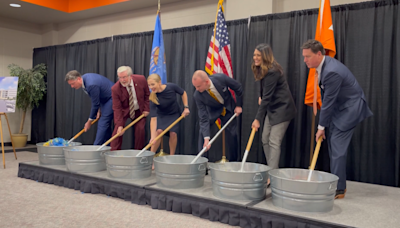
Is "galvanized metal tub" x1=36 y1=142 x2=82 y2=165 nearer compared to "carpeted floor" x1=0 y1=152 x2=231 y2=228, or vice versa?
"carpeted floor" x1=0 y1=152 x2=231 y2=228

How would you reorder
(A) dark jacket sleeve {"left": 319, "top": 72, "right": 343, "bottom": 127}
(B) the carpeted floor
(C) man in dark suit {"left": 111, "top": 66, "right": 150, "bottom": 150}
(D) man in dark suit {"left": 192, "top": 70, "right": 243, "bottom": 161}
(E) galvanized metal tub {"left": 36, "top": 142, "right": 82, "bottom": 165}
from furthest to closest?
(C) man in dark suit {"left": 111, "top": 66, "right": 150, "bottom": 150}, (E) galvanized metal tub {"left": 36, "top": 142, "right": 82, "bottom": 165}, (D) man in dark suit {"left": 192, "top": 70, "right": 243, "bottom": 161}, (A) dark jacket sleeve {"left": 319, "top": 72, "right": 343, "bottom": 127}, (B) the carpeted floor

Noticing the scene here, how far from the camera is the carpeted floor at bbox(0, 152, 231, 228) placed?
2506mm

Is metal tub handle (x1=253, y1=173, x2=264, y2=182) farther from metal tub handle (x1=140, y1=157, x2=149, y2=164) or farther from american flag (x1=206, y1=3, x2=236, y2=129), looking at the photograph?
american flag (x1=206, y1=3, x2=236, y2=129)

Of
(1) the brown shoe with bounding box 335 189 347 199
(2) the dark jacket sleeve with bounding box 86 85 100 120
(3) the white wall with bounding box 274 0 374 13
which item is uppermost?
(3) the white wall with bounding box 274 0 374 13

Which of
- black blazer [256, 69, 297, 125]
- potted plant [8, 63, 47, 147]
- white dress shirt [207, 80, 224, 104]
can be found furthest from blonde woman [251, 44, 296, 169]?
potted plant [8, 63, 47, 147]

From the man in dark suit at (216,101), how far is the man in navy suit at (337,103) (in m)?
1.07

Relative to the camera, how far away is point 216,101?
3.61 meters

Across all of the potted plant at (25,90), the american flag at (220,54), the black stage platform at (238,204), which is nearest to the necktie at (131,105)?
the black stage platform at (238,204)

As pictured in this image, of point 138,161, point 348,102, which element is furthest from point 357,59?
point 138,161

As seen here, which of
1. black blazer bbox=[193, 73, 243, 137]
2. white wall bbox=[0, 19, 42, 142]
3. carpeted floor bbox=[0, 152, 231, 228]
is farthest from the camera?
white wall bbox=[0, 19, 42, 142]

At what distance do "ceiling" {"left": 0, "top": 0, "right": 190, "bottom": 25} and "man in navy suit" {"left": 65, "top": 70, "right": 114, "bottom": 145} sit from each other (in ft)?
7.08

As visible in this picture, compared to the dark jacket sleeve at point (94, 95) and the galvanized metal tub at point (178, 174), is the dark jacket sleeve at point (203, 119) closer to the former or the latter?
the galvanized metal tub at point (178, 174)

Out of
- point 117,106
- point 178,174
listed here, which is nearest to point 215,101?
point 178,174

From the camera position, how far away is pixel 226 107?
374 cm
